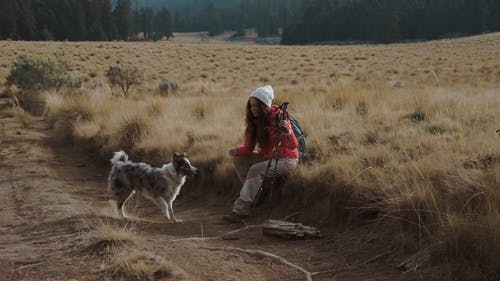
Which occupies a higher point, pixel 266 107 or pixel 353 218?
pixel 266 107

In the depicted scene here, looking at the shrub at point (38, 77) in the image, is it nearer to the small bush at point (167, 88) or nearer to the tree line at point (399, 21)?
the small bush at point (167, 88)

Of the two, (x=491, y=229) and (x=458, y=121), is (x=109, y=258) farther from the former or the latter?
(x=458, y=121)

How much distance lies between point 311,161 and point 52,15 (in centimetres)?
7004

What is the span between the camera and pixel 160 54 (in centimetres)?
4169

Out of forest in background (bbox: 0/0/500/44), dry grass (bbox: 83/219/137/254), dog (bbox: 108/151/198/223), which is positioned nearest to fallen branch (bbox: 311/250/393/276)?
dry grass (bbox: 83/219/137/254)

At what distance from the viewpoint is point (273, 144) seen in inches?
285

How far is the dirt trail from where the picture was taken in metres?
4.97

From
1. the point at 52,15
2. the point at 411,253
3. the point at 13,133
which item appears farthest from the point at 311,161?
the point at 52,15

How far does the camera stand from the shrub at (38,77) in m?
18.9

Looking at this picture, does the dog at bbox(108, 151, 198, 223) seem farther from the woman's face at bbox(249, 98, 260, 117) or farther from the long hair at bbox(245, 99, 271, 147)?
the woman's face at bbox(249, 98, 260, 117)

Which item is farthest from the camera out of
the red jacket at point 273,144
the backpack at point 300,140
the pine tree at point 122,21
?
the pine tree at point 122,21

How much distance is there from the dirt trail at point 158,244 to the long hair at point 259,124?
3.59 feet

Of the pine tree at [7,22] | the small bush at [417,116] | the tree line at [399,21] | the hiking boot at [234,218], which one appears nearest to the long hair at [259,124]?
the hiking boot at [234,218]

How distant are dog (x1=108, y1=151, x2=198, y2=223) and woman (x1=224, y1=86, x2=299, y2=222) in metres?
0.69
